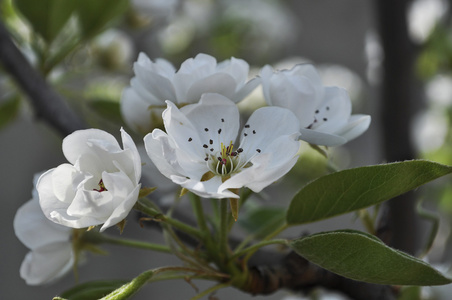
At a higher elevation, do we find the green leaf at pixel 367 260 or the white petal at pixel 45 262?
the green leaf at pixel 367 260

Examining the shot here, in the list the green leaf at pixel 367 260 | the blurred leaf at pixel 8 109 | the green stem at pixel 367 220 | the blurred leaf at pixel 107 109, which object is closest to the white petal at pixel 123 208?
the green leaf at pixel 367 260

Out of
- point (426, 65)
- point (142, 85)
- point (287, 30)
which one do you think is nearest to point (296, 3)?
point (287, 30)

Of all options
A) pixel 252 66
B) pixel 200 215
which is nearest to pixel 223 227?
pixel 200 215

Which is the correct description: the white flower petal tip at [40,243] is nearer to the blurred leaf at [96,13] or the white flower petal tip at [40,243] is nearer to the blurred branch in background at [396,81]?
the blurred leaf at [96,13]

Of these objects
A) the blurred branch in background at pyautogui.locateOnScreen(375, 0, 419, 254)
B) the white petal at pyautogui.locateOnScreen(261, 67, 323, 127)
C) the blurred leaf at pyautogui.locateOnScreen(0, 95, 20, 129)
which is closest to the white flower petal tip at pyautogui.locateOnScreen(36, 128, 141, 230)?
the white petal at pyautogui.locateOnScreen(261, 67, 323, 127)

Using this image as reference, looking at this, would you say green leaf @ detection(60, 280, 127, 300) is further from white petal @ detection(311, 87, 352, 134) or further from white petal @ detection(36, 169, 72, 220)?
white petal @ detection(311, 87, 352, 134)

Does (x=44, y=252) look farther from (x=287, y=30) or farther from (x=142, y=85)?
(x=287, y=30)

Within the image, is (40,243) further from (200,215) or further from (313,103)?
(313,103)
